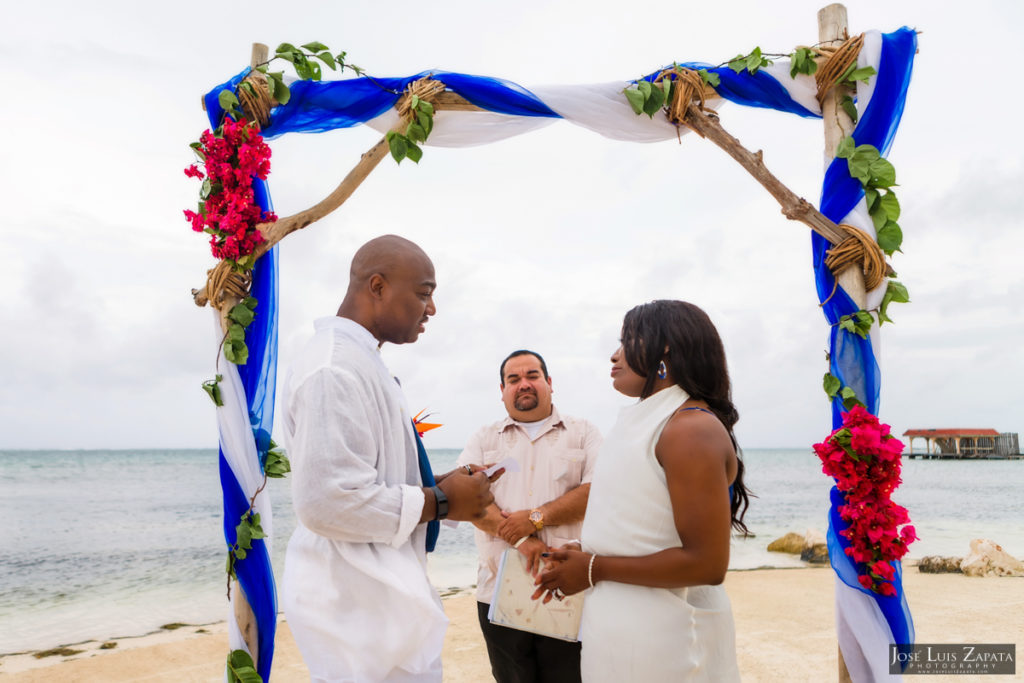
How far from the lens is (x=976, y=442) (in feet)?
126

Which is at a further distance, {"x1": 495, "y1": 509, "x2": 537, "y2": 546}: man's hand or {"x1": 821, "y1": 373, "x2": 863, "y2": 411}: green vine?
{"x1": 495, "y1": 509, "x2": 537, "y2": 546}: man's hand

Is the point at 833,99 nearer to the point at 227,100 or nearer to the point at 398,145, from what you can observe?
the point at 398,145

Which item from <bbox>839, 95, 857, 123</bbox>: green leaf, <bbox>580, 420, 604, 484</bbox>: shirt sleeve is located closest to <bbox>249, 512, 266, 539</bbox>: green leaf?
<bbox>580, 420, 604, 484</bbox>: shirt sleeve

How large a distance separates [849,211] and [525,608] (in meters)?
2.33

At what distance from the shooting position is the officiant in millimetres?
3223

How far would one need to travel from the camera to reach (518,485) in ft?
11.5

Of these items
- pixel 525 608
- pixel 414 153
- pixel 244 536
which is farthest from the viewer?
pixel 414 153

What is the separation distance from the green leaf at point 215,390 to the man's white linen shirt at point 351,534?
4.51 feet

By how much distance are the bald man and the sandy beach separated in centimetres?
362

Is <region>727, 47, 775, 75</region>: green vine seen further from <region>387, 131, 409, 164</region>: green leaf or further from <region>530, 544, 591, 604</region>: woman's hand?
<region>530, 544, 591, 604</region>: woman's hand

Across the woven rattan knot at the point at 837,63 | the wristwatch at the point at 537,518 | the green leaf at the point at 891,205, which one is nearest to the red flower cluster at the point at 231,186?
the wristwatch at the point at 537,518

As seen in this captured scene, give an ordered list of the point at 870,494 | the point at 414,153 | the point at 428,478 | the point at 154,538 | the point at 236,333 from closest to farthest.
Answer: the point at 428,478, the point at 870,494, the point at 236,333, the point at 414,153, the point at 154,538

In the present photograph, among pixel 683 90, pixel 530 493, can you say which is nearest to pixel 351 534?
pixel 530 493

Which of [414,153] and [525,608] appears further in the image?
[414,153]
